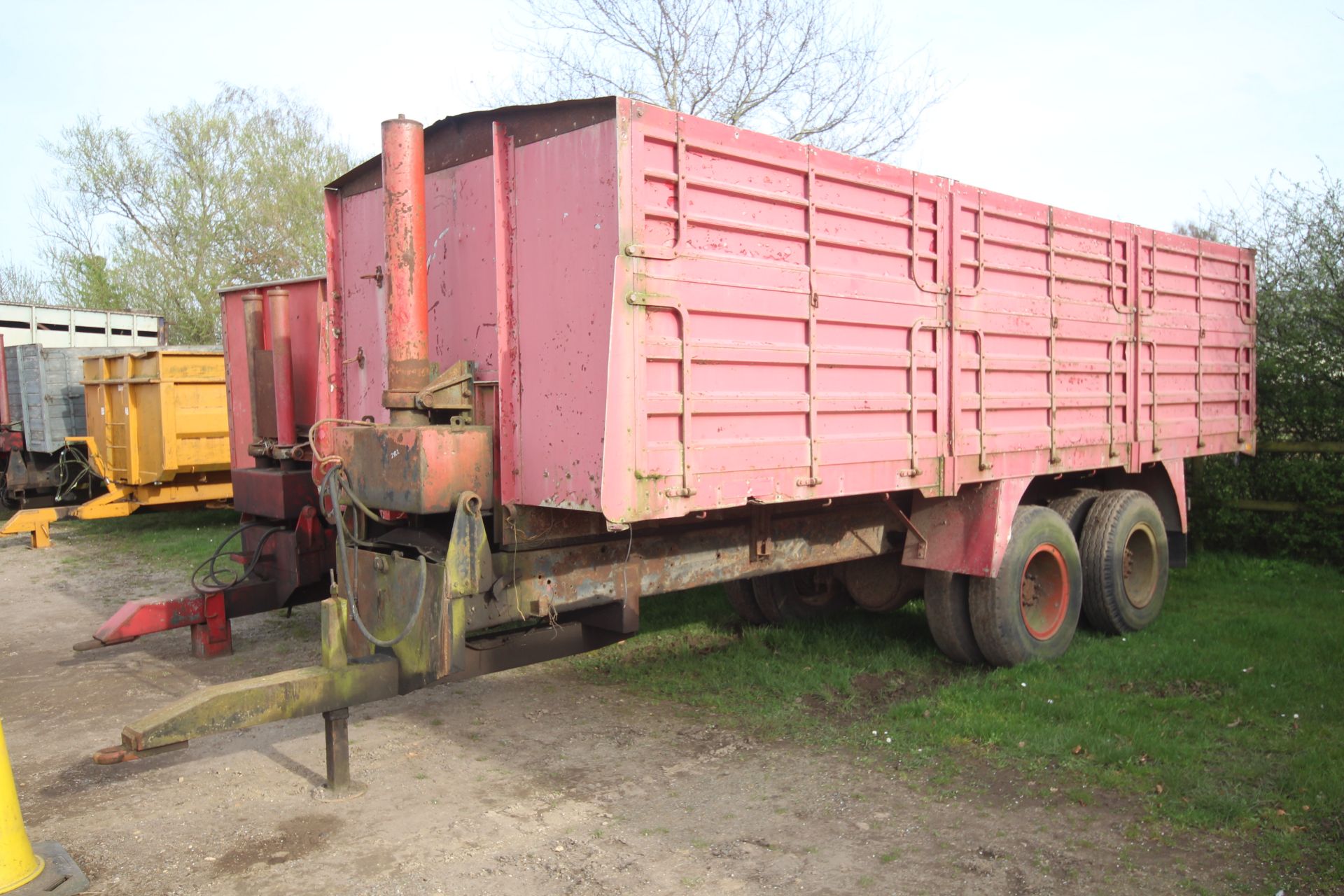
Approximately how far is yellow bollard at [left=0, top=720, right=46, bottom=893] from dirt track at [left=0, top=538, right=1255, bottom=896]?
0.24m

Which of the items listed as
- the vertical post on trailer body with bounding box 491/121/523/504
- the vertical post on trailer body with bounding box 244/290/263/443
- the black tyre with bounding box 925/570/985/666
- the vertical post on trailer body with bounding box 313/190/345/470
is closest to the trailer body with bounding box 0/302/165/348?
the vertical post on trailer body with bounding box 244/290/263/443

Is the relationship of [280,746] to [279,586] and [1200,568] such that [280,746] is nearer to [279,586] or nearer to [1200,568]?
[279,586]

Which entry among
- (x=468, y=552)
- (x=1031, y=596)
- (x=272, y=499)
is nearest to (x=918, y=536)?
(x=1031, y=596)

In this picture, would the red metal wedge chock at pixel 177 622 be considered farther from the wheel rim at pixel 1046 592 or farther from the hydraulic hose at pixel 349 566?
the wheel rim at pixel 1046 592

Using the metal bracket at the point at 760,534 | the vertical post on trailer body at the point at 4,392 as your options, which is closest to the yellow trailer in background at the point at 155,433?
the vertical post on trailer body at the point at 4,392

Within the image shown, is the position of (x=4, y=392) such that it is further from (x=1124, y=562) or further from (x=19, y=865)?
(x=1124, y=562)

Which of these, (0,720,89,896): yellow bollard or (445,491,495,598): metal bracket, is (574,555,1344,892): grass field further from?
(0,720,89,896): yellow bollard

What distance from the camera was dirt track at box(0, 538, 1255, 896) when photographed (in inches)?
142

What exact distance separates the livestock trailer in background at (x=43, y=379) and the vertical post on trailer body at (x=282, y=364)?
904 cm

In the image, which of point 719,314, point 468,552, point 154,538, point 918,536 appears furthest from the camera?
point 154,538

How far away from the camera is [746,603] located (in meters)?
7.26

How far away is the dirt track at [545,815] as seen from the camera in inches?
142

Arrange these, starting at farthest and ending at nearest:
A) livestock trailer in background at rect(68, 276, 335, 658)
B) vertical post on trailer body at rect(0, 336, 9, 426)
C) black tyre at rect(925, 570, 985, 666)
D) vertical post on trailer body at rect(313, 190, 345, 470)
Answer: vertical post on trailer body at rect(0, 336, 9, 426) < livestock trailer in background at rect(68, 276, 335, 658) < black tyre at rect(925, 570, 985, 666) < vertical post on trailer body at rect(313, 190, 345, 470)

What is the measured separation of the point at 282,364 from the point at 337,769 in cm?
320
